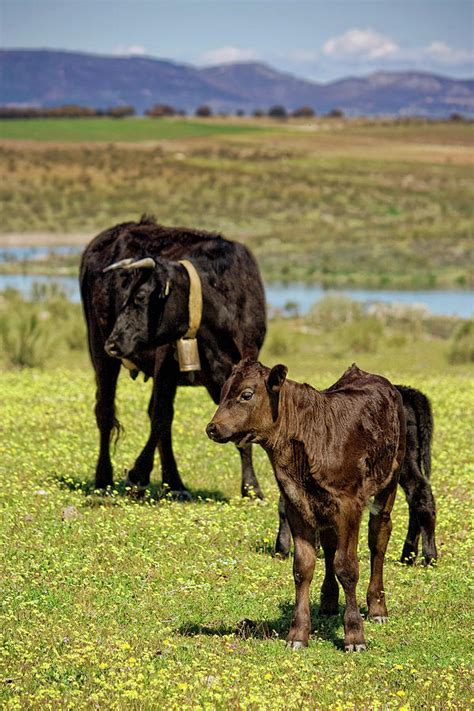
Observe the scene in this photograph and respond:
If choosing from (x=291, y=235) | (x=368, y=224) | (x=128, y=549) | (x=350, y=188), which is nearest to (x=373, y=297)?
(x=291, y=235)

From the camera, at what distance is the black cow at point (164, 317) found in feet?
42.0

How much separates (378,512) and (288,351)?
19026 millimetres

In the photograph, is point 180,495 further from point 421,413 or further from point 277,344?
point 277,344

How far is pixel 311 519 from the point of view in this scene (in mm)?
8672

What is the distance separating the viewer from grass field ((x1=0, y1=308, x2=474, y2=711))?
768 centimetres

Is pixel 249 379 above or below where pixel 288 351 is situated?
above

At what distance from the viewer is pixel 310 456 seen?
28.3 feet

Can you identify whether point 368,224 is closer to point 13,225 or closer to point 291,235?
point 291,235

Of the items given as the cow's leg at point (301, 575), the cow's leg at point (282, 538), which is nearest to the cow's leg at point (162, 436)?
the cow's leg at point (282, 538)

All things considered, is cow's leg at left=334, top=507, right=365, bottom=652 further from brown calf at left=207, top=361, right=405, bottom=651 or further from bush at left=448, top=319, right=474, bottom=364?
bush at left=448, top=319, right=474, bottom=364

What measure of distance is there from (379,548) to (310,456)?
3.94 ft

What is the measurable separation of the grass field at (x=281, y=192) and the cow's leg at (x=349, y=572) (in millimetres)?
35696

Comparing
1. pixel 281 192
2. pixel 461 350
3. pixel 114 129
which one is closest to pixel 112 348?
pixel 461 350

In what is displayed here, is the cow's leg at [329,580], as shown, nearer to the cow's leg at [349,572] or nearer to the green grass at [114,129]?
the cow's leg at [349,572]
